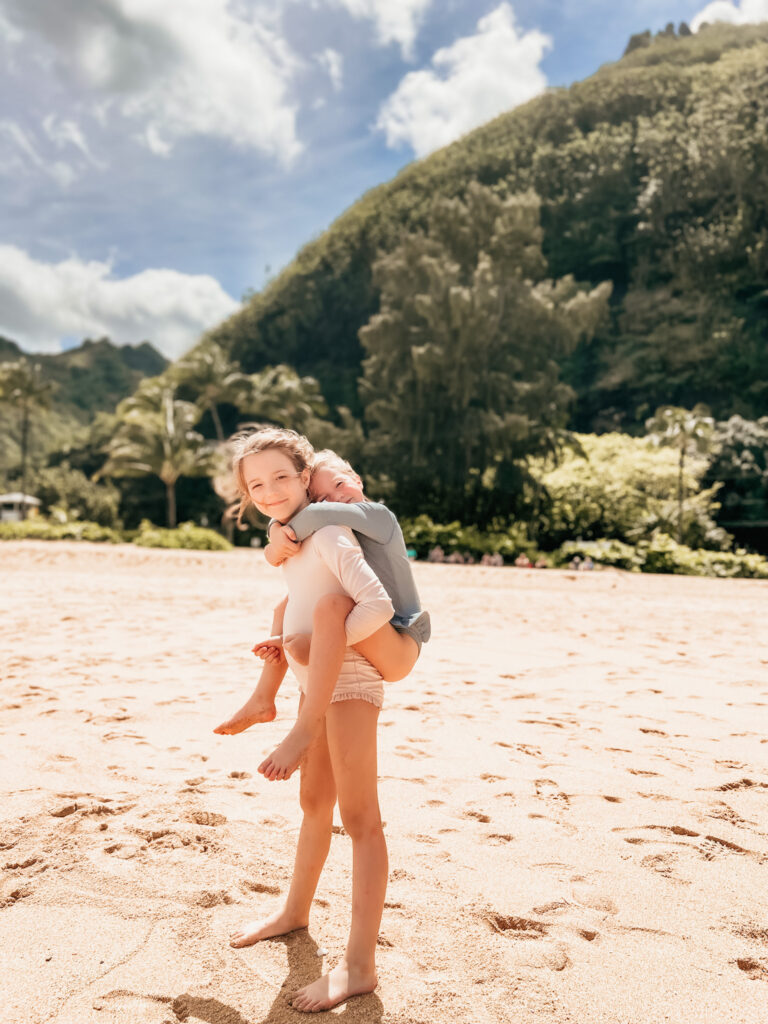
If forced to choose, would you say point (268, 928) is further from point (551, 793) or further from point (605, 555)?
point (605, 555)

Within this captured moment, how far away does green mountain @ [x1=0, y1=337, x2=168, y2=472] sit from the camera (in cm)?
6006

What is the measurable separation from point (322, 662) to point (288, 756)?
0.74ft

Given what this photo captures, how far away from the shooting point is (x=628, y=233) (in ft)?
136

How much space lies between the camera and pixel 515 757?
3459mm

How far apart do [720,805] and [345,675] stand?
1878 mm

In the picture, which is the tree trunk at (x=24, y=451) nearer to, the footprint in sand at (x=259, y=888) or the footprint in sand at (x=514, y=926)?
the footprint in sand at (x=259, y=888)

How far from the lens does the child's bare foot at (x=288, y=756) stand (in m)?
1.67

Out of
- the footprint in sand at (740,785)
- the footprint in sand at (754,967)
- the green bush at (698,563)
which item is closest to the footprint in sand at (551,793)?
the footprint in sand at (740,785)

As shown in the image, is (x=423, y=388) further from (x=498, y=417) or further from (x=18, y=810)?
(x=18, y=810)

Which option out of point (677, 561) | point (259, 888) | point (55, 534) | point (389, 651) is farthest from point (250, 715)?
point (55, 534)

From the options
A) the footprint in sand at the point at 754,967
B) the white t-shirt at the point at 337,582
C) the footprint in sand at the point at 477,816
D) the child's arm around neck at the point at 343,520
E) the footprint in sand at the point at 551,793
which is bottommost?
the footprint in sand at the point at 754,967

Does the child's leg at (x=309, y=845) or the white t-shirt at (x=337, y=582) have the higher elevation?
the white t-shirt at (x=337, y=582)

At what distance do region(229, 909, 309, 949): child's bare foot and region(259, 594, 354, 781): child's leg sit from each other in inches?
25.8

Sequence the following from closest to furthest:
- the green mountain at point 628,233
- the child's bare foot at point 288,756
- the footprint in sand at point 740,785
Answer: the child's bare foot at point 288,756 < the footprint in sand at point 740,785 < the green mountain at point 628,233
